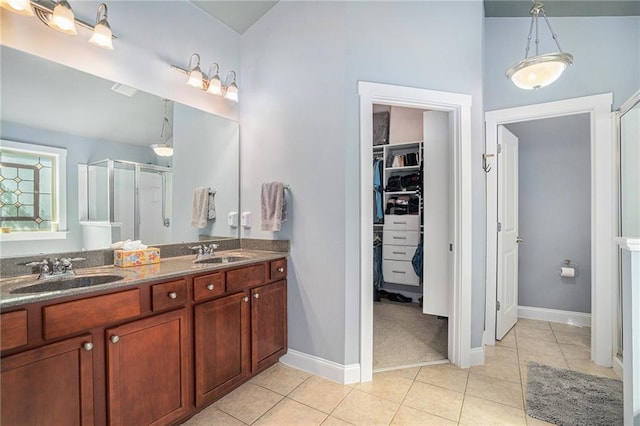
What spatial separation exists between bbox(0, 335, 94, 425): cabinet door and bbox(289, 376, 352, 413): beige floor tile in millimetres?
1174

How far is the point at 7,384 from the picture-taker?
1065 millimetres

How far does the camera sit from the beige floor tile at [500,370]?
7.28 ft

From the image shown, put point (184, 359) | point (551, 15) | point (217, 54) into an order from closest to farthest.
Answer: point (184, 359)
point (217, 54)
point (551, 15)

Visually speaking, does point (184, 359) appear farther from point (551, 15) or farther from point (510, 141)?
point (551, 15)

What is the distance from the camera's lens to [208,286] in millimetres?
1771

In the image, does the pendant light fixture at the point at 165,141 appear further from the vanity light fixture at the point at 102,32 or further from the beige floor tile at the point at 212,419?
the beige floor tile at the point at 212,419

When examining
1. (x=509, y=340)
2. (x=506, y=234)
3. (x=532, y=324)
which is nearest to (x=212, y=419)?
(x=509, y=340)

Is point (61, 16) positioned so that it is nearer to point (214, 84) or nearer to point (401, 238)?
point (214, 84)

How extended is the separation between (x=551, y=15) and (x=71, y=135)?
398cm

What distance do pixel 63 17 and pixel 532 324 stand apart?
4.76 m

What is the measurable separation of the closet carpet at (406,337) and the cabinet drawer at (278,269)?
1057 mm

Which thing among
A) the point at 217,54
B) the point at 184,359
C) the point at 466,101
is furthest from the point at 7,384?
the point at 466,101

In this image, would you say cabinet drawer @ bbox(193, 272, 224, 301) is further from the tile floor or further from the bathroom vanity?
the tile floor

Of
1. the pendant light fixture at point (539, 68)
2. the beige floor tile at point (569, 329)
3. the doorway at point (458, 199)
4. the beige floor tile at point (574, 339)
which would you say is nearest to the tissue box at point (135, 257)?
the doorway at point (458, 199)
